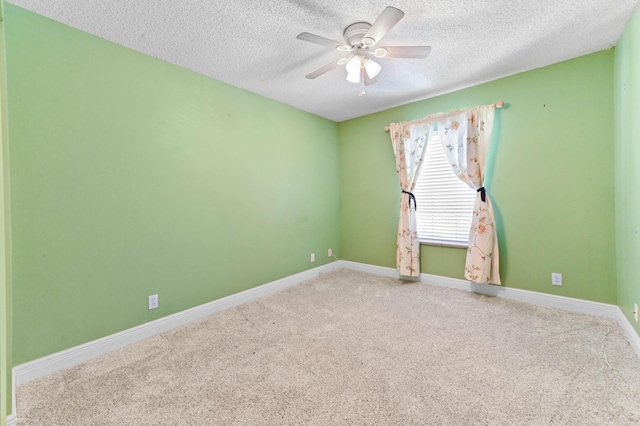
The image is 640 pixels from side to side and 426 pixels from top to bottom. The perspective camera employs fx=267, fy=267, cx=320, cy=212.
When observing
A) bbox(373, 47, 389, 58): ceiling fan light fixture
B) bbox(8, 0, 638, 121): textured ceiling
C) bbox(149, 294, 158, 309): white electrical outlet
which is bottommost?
bbox(149, 294, 158, 309): white electrical outlet

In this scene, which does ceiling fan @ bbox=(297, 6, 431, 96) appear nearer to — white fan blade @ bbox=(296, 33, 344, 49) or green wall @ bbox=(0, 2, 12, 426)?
white fan blade @ bbox=(296, 33, 344, 49)

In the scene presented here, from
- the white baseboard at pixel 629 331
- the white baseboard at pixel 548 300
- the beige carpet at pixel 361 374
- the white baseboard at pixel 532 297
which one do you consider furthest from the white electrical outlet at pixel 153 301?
the white baseboard at pixel 629 331

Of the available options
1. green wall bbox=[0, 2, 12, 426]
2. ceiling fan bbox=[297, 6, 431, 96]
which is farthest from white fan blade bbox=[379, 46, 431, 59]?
green wall bbox=[0, 2, 12, 426]

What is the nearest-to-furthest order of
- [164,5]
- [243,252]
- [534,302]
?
1. [164,5]
2. [534,302]
3. [243,252]

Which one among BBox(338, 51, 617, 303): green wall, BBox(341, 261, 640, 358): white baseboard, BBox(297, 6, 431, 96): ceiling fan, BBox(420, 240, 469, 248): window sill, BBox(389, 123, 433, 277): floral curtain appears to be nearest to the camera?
BBox(297, 6, 431, 96): ceiling fan

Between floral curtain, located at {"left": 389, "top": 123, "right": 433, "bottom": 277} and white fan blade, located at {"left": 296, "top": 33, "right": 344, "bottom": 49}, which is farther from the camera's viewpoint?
floral curtain, located at {"left": 389, "top": 123, "right": 433, "bottom": 277}

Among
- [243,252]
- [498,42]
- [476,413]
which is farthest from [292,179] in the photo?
[476,413]

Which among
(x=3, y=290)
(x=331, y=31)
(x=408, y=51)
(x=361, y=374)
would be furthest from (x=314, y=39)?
(x=361, y=374)

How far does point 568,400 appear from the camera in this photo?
1480mm

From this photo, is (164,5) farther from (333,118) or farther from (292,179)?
(333,118)

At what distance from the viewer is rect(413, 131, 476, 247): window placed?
3.28 m

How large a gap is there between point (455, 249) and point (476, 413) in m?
2.18

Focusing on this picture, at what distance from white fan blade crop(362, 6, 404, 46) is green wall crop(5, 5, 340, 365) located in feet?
5.60

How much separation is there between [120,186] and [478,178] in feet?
11.5
